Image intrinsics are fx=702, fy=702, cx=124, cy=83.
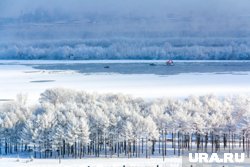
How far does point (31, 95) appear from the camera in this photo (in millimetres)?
65750

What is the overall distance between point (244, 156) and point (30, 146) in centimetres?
1415

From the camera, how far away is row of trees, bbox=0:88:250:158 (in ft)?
153

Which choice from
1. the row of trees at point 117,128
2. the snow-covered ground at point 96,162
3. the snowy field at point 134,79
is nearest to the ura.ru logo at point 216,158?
the snow-covered ground at point 96,162

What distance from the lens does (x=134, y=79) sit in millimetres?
81812

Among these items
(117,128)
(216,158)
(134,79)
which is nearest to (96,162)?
(117,128)

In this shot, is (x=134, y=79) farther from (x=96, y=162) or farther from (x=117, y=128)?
(x=96, y=162)

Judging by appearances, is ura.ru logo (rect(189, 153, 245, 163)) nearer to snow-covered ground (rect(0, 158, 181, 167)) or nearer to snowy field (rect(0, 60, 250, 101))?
snow-covered ground (rect(0, 158, 181, 167))

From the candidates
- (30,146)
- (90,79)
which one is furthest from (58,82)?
(30,146)

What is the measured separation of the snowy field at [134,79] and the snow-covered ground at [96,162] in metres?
19.6

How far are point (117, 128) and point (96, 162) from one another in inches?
210

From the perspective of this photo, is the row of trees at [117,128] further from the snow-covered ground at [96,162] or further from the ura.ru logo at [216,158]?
the ura.ru logo at [216,158]

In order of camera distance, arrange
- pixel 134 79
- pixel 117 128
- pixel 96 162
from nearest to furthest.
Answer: pixel 96 162 < pixel 117 128 < pixel 134 79

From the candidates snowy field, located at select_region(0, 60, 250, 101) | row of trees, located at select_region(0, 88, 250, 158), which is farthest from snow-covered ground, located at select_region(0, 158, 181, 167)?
snowy field, located at select_region(0, 60, 250, 101)

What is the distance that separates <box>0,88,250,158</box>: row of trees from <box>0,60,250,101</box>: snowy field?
1201cm
